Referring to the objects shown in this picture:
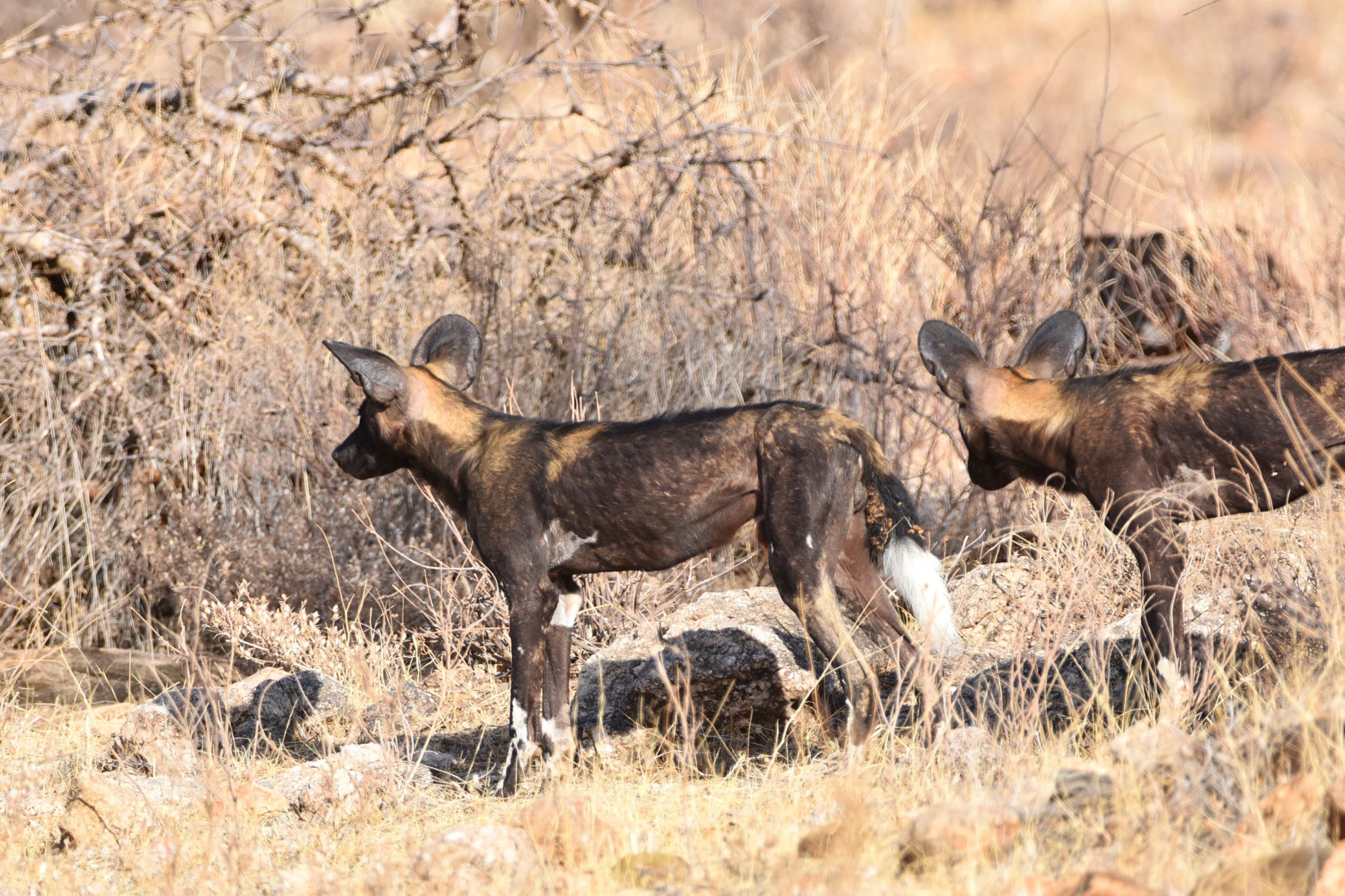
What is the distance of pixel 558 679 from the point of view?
484 centimetres

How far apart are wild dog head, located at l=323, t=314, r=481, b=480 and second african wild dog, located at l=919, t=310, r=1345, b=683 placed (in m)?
1.77

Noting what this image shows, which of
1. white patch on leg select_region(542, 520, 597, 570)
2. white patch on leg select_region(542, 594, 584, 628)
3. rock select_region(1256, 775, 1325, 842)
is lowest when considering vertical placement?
rock select_region(1256, 775, 1325, 842)

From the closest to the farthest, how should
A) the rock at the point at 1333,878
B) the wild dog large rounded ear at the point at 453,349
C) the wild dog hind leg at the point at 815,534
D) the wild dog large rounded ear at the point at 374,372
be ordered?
the rock at the point at 1333,878 < the wild dog hind leg at the point at 815,534 < the wild dog large rounded ear at the point at 374,372 < the wild dog large rounded ear at the point at 453,349

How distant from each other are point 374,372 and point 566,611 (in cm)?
109

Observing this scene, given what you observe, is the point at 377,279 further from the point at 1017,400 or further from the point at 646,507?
the point at 1017,400

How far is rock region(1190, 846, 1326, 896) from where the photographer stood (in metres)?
2.70

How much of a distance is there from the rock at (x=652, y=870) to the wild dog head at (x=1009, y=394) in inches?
85.2

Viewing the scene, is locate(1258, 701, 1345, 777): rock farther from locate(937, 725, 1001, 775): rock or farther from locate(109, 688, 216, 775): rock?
locate(109, 688, 216, 775): rock

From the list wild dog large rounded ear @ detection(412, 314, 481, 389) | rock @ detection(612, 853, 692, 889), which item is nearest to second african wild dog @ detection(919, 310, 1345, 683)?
wild dog large rounded ear @ detection(412, 314, 481, 389)

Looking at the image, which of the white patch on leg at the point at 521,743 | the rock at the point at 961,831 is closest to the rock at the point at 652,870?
the rock at the point at 961,831

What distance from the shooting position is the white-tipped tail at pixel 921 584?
451cm

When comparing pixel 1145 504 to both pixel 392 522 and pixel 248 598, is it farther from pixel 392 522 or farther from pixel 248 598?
pixel 248 598

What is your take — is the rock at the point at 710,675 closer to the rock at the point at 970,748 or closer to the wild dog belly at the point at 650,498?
the wild dog belly at the point at 650,498

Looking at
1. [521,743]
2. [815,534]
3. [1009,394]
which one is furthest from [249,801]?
[1009,394]
